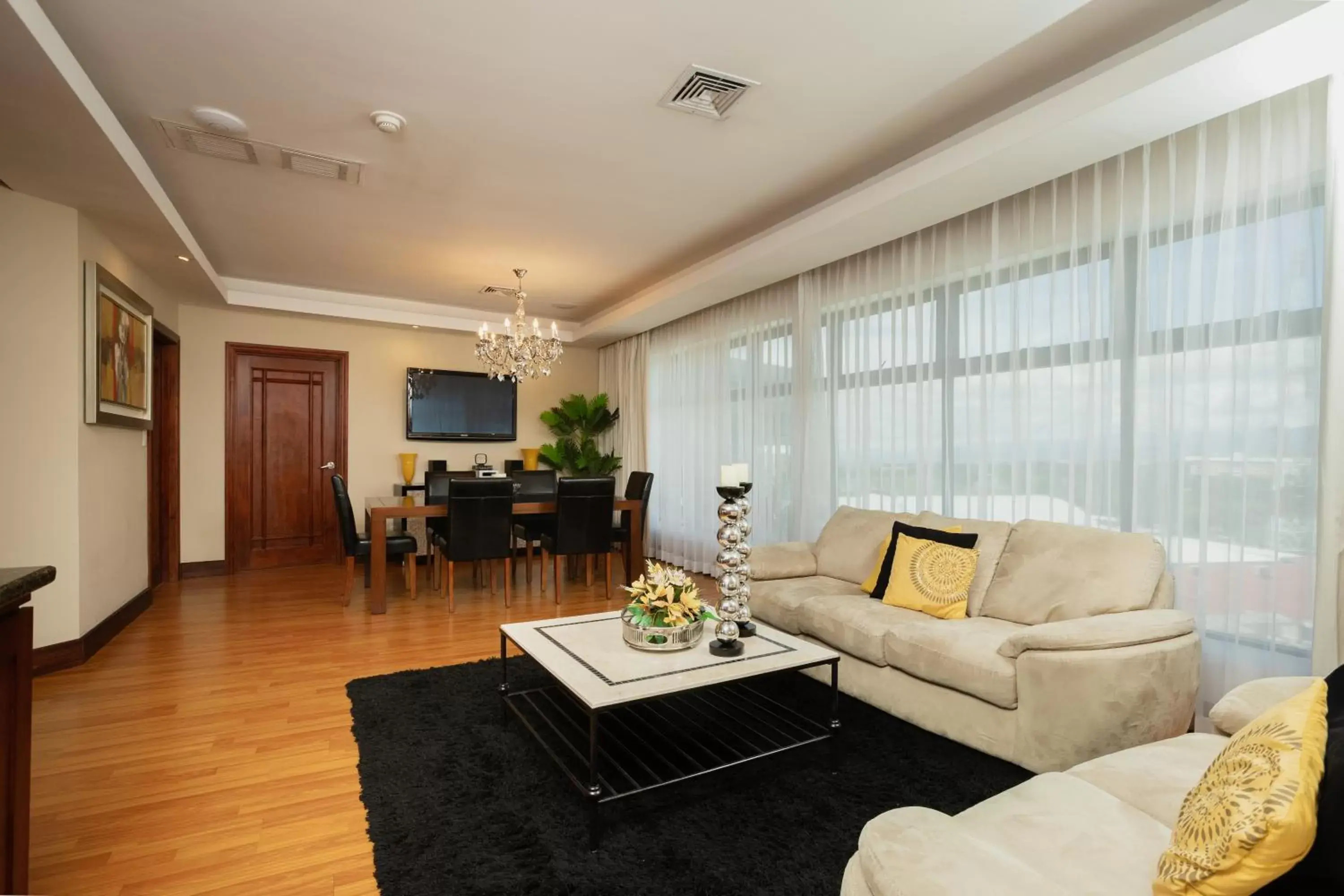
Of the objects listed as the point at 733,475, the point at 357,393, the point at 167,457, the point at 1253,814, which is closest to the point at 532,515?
the point at 357,393

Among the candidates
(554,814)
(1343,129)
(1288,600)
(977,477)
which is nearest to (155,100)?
(554,814)

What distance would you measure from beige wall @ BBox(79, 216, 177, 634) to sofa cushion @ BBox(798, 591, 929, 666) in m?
3.82

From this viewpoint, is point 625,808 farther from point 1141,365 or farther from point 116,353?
point 116,353

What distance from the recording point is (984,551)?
3.11 meters

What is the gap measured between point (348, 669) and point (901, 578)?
2819mm

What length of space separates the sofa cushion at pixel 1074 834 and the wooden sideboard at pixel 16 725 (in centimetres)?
189

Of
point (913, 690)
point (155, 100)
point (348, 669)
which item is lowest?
point (348, 669)

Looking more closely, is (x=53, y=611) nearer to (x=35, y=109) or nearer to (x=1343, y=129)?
(x=35, y=109)

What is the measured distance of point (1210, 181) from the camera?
8.63 ft

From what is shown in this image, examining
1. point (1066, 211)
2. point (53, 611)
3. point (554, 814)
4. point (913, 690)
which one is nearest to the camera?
point (554, 814)

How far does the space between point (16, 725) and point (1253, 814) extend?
2.30 metres

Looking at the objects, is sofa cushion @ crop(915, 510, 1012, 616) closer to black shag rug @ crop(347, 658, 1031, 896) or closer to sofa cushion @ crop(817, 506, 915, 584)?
sofa cushion @ crop(817, 506, 915, 584)

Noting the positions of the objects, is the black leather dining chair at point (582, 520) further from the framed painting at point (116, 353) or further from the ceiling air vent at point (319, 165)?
the framed painting at point (116, 353)

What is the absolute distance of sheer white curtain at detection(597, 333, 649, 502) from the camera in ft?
23.4
